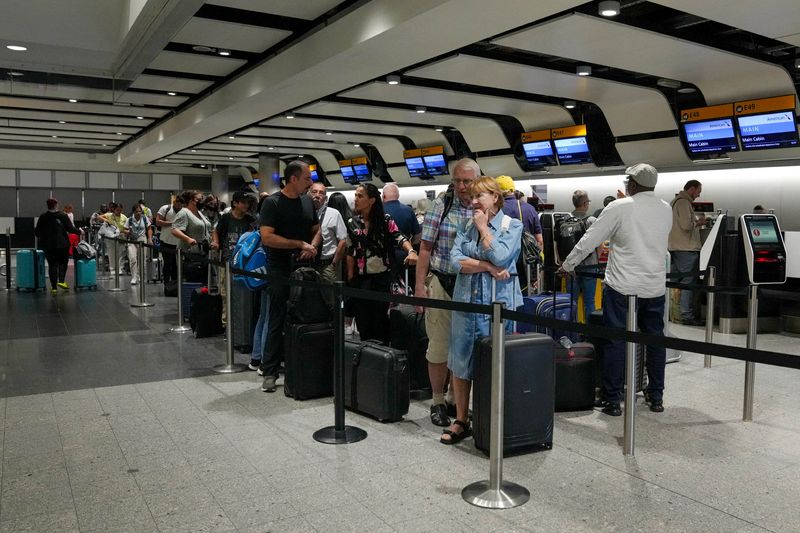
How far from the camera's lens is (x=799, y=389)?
17.5 feet

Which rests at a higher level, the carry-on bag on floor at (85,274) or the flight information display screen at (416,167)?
the flight information display screen at (416,167)

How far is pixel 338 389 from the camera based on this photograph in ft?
13.0

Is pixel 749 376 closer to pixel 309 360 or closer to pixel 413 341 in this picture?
pixel 413 341

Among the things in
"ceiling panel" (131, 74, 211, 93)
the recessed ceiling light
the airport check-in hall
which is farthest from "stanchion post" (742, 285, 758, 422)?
"ceiling panel" (131, 74, 211, 93)

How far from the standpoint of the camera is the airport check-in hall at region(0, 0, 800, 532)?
10.7ft

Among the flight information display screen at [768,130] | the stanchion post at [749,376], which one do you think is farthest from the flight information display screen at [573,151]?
the stanchion post at [749,376]

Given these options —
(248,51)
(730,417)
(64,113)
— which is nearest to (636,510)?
(730,417)

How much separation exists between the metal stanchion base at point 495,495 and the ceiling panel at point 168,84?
30.6 feet

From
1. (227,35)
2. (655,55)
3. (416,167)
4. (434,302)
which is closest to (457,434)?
(434,302)

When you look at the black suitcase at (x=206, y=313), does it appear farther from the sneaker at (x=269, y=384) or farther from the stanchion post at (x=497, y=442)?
the stanchion post at (x=497, y=442)

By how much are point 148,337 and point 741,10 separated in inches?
273

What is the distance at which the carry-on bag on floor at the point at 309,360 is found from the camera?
4.84 metres

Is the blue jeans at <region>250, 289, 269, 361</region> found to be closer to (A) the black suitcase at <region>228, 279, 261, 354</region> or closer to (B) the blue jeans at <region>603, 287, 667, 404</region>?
(A) the black suitcase at <region>228, 279, 261, 354</region>

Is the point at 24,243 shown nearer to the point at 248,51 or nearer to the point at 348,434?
the point at 248,51
